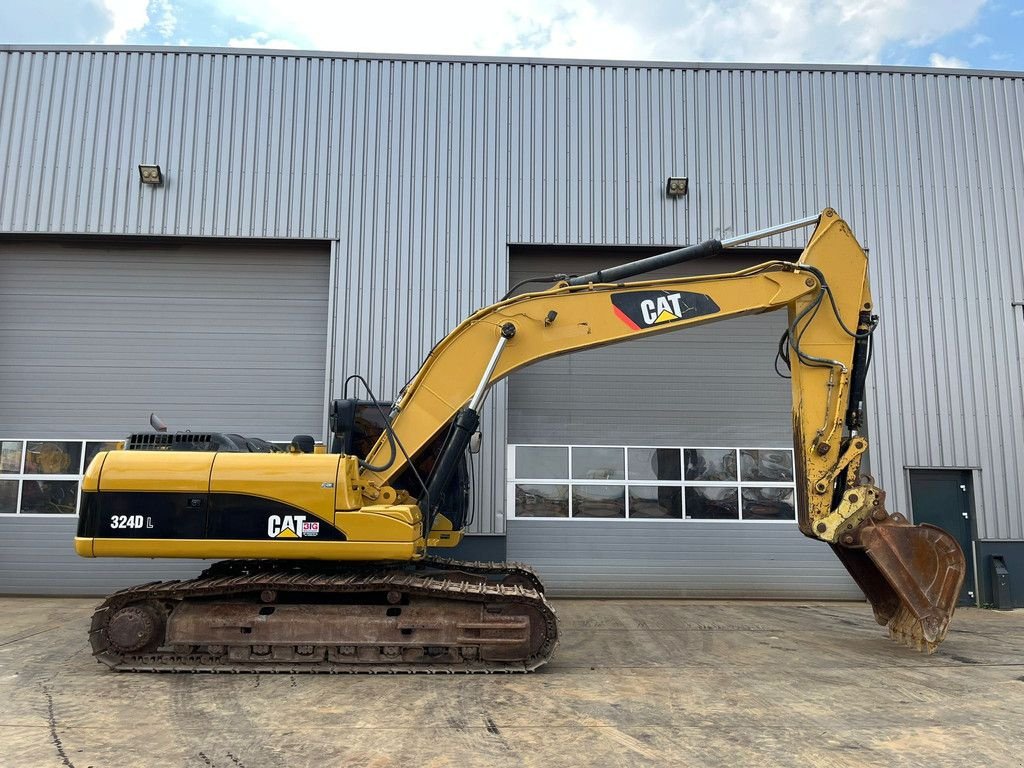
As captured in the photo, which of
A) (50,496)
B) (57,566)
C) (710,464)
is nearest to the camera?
(57,566)

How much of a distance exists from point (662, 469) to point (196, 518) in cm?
718

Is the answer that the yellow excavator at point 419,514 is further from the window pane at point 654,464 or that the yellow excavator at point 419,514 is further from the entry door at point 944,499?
the entry door at point 944,499

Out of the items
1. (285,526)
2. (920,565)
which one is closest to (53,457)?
(285,526)

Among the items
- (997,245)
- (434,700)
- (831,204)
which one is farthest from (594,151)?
(434,700)

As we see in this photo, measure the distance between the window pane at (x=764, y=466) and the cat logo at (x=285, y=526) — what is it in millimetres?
7497

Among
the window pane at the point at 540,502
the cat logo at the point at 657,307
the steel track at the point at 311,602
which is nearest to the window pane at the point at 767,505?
the window pane at the point at 540,502

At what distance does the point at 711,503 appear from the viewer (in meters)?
11.3

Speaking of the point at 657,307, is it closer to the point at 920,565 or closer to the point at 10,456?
the point at 920,565

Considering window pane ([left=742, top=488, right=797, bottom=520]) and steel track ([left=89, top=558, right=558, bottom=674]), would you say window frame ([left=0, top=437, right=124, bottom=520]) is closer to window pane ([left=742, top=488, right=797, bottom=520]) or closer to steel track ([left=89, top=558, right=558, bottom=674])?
steel track ([left=89, top=558, right=558, bottom=674])

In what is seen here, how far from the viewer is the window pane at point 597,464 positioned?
36.8 feet

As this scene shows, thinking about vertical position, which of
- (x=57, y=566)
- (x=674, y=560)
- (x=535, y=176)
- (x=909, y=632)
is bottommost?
(x=909, y=632)

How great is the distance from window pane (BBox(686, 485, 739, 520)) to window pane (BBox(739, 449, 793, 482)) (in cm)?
42

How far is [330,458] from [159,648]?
2306 millimetres

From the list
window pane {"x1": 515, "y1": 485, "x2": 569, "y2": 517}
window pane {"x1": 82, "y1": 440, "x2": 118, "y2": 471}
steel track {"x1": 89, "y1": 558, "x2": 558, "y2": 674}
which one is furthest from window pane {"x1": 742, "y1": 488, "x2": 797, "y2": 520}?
window pane {"x1": 82, "y1": 440, "x2": 118, "y2": 471}
